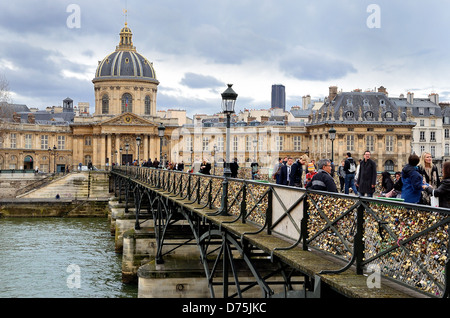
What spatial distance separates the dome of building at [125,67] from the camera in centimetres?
9575

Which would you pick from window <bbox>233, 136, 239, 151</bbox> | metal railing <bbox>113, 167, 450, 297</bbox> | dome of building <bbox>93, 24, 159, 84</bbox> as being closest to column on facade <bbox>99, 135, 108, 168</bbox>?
dome of building <bbox>93, 24, 159, 84</bbox>

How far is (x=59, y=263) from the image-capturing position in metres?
30.9

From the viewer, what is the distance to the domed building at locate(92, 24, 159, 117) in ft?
313

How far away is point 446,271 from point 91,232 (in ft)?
135

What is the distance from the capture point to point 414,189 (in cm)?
991

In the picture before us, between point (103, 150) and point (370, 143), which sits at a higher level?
point (370, 143)

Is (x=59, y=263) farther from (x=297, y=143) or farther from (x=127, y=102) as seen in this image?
(x=127, y=102)

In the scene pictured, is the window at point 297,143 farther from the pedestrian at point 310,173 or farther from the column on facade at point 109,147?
the pedestrian at point 310,173

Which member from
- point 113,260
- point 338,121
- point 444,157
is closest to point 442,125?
point 444,157

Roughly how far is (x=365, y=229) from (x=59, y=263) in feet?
85.8

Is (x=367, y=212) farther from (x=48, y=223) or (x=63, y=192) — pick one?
(x=63, y=192)

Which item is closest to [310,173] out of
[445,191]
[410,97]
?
[445,191]

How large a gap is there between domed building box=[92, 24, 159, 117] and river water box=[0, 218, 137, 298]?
1926 inches

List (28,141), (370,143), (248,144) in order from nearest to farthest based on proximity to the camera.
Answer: (370,143) → (248,144) → (28,141)
